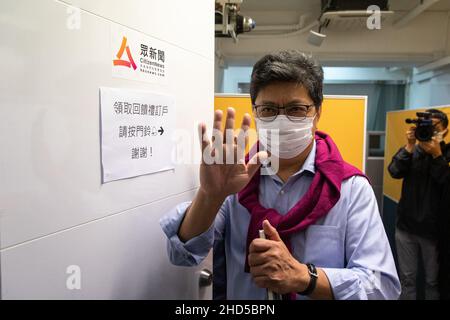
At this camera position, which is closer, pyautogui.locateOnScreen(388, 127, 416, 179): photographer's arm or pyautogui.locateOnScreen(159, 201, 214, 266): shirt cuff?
pyautogui.locateOnScreen(159, 201, 214, 266): shirt cuff

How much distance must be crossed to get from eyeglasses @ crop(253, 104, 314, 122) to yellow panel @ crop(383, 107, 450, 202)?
2260 millimetres

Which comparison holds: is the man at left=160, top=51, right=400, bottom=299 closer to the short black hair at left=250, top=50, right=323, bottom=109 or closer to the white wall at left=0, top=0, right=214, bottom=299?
the short black hair at left=250, top=50, right=323, bottom=109

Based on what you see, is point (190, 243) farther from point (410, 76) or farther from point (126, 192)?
point (410, 76)

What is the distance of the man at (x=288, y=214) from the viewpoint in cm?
74

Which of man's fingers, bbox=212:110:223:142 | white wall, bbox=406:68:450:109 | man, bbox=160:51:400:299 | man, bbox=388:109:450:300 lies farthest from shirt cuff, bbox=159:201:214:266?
white wall, bbox=406:68:450:109

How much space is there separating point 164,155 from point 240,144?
0.27 m

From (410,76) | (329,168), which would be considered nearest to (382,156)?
(410,76)

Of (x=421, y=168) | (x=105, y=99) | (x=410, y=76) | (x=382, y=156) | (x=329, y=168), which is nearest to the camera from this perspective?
(x=105, y=99)

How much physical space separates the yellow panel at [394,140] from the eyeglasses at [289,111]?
7.41ft

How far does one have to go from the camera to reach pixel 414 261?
2344 millimetres

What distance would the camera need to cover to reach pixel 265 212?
895 millimetres

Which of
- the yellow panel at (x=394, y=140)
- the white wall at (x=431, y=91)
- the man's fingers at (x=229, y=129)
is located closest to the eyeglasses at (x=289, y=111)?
the man's fingers at (x=229, y=129)

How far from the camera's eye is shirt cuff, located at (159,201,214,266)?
32.2 inches

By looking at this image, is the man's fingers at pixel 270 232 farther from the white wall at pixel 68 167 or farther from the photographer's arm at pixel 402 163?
the photographer's arm at pixel 402 163
